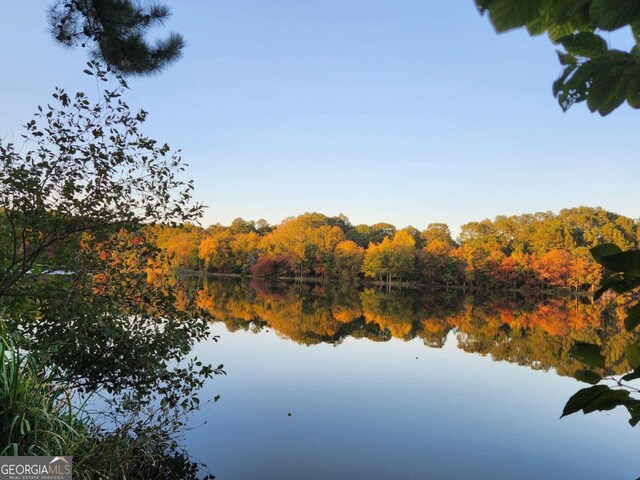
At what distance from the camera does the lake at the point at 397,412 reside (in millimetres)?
5469

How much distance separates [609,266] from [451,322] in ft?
63.2

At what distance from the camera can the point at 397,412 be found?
7.34m

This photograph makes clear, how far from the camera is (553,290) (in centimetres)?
4278

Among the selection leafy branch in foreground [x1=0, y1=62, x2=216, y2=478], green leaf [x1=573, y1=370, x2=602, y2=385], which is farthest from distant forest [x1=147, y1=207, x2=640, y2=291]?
green leaf [x1=573, y1=370, x2=602, y2=385]

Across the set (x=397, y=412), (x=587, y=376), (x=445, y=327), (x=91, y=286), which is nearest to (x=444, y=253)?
(x=445, y=327)

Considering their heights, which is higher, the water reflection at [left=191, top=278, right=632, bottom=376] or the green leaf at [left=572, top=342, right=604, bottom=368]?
the green leaf at [left=572, top=342, right=604, bottom=368]

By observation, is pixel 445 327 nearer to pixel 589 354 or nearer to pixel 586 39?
pixel 589 354

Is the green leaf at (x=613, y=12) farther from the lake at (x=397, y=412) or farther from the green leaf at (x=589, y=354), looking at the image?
the lake at (x=397, y=412)

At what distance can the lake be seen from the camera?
215 inches

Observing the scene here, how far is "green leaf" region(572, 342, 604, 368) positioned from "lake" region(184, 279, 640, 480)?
91 cm

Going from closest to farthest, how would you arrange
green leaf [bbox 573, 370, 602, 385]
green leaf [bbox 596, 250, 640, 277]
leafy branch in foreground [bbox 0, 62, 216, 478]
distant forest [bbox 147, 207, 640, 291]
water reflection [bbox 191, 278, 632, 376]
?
1. green leaf [bbox 596, 250, 640, 277]
2. green leaf [bbox 573, 370, 602, 385]
3. leafy branch in foreground [bbox 0, 62, 216, 478]
4. water reflection [bbox 191, 278, 632, 376]
5. distant forest [bbox 147, 207, 640, 291]

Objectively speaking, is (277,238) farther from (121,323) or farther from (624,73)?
(624,73)

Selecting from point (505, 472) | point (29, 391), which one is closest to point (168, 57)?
point (29, 391)

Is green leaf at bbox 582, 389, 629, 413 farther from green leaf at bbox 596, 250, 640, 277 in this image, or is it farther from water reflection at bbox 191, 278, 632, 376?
water reflection at bbox 191, 278, 632, 376
